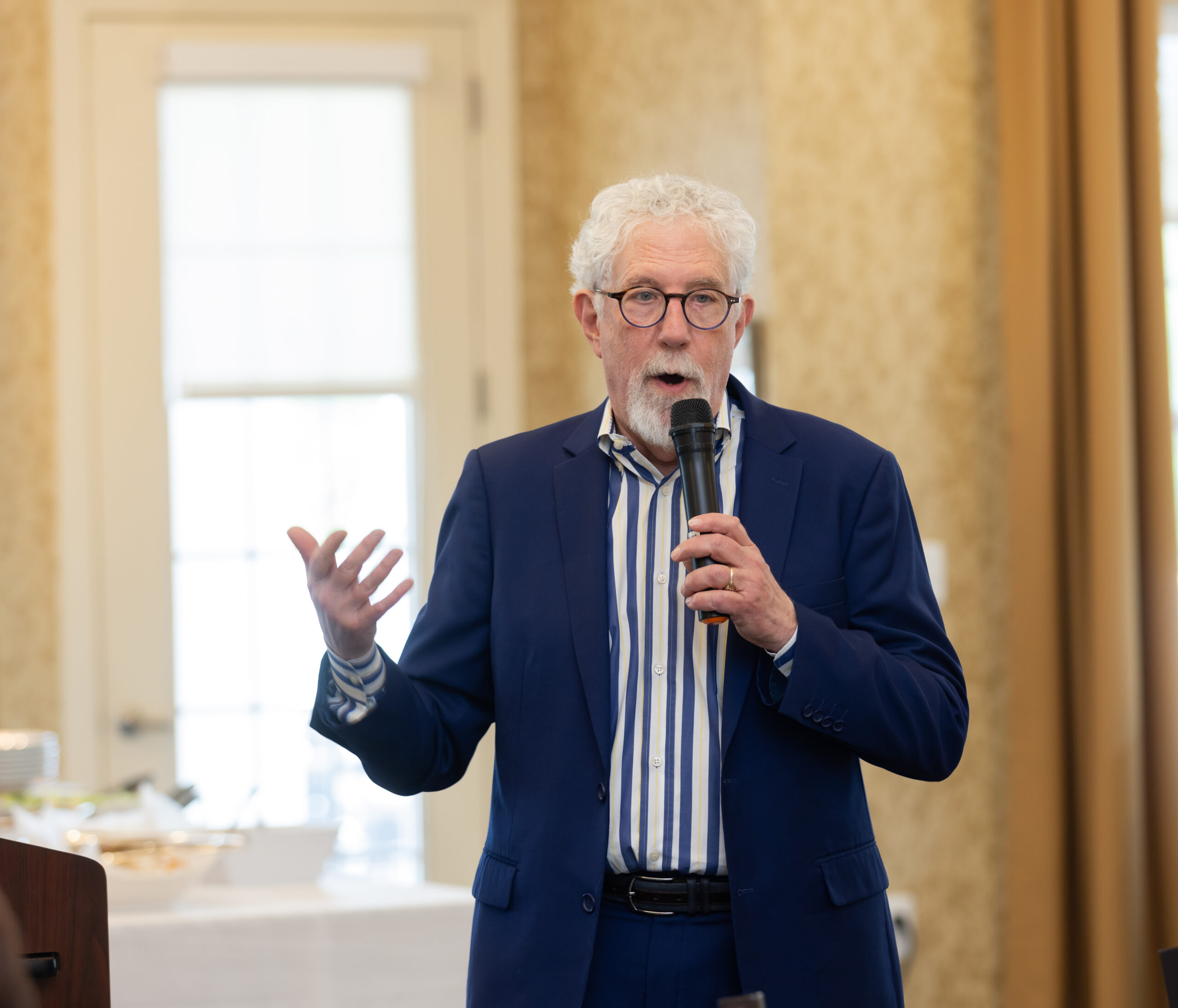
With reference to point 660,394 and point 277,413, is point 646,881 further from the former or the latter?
point 277,413

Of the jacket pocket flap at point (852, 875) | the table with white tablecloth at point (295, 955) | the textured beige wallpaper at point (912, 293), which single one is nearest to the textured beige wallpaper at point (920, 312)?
the textured beige wallpaper at point (912, 293)

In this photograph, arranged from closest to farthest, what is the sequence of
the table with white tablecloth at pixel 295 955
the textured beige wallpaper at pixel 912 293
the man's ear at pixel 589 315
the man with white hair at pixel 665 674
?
the man with white hair at pixel 665 674, the man's ear at pixel 589 315, the table with white tablecloth at pixel 295 955, the textured beige wallpaper at pixel 912 293

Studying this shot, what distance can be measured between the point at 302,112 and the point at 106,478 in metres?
1.25

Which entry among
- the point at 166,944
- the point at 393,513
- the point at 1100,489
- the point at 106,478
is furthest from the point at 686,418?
the point at 106,478

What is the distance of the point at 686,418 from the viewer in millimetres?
1397

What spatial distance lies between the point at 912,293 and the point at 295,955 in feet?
6.39

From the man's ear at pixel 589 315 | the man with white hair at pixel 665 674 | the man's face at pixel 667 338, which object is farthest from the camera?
the man's ear at pixel 589 315

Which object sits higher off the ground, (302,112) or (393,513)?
(302,112)

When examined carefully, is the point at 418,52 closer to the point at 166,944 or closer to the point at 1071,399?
the point at 1071,399

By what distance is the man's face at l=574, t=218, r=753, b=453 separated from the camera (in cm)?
148

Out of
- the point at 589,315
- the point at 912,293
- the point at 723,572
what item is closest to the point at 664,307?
the point at 589,315

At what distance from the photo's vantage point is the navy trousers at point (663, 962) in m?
1.38

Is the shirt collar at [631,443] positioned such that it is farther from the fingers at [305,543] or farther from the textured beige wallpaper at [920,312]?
the textured beige wallpaper at [920,312]

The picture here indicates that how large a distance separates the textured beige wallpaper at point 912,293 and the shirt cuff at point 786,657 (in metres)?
1.53
